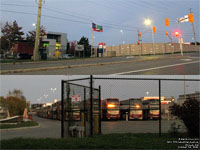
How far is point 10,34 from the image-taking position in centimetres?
5472

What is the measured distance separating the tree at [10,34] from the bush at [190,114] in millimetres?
48015

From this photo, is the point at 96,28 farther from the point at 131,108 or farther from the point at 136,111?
the point at 136,111

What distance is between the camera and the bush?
33.9ft

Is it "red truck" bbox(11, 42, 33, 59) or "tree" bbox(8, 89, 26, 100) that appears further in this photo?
"tree" bbox(8, 89, 26, 100)

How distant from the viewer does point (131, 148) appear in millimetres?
8109

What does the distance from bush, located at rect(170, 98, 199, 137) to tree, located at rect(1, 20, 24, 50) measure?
158ft

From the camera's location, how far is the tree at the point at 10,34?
53178mm

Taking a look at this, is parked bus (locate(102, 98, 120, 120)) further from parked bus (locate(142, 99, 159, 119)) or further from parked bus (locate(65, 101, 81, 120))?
parked bus (locate(65, 101, 81, 120))

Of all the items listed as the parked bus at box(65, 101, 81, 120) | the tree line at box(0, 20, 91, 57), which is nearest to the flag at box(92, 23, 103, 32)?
the tree line at box(0, 20, 91, 57)

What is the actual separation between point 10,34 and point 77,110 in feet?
162

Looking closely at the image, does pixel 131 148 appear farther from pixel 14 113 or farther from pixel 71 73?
pixel 14 113

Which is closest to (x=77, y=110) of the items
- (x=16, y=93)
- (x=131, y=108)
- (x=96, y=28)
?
(x=131, y=108)

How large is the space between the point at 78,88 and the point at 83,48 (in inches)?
1198

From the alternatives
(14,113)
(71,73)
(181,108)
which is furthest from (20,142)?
(14,113)
